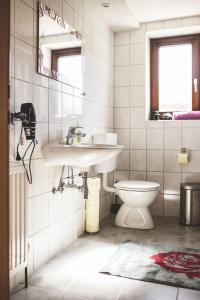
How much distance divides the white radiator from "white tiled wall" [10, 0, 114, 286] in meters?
0.16

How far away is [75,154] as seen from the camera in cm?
205

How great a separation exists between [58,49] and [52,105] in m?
0.44

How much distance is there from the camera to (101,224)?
10.4ft

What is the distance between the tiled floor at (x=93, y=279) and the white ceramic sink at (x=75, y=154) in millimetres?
718

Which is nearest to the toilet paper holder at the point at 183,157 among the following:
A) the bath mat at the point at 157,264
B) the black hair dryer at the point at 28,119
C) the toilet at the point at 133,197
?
the toilet at the point at 133,197

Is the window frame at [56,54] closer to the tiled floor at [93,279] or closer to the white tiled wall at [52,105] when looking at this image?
the white tiled wall at [52,105]

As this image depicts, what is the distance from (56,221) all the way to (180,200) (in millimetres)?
1525

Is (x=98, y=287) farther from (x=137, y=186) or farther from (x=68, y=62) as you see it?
(x=68, y=62)

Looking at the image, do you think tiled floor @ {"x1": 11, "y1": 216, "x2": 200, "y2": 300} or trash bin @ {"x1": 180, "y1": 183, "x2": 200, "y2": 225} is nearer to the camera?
tiled floor @ {"x1": 11, "y1": 216, "x2": 200, "y2": 300}

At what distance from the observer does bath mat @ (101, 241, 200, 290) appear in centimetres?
194

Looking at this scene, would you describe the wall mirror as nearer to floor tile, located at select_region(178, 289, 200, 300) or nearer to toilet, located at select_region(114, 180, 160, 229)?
toilet, located at select_region(114, 180, 160, 229)

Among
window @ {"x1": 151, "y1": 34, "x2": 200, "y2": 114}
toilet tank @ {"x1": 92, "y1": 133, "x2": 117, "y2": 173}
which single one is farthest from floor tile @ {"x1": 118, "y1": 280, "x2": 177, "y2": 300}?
window @ {"x1": 151, "y1": 34, "x2": 200, "y2": 114}

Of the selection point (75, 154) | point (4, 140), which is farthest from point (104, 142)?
point (4, 140)

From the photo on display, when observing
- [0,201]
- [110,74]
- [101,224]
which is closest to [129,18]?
[110,74]
